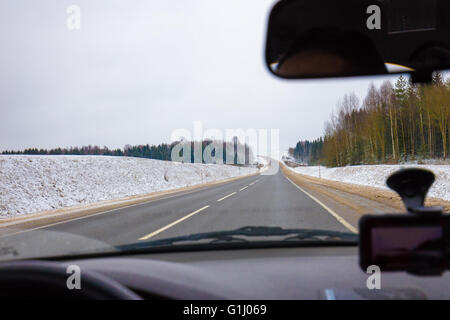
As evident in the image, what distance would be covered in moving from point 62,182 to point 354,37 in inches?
957

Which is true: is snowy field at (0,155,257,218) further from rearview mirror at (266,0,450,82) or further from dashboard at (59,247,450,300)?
rearview mirror at (266,0,450,82)

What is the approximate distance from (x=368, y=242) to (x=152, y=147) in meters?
105

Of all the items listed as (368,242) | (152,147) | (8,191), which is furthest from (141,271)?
(152,147)

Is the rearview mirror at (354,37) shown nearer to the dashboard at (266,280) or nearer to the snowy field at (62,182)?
the dashboard at (266,280)

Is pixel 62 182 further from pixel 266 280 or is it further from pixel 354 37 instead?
pixel 354 37

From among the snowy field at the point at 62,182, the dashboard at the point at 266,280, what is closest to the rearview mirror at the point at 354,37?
the dashboard at the point at 266,280

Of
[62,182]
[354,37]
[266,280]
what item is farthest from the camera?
[62,182]

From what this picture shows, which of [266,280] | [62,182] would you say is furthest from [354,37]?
[62,182]

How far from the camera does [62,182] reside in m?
22.1

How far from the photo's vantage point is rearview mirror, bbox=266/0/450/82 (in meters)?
1.42

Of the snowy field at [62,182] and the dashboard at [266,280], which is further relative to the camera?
the snowy field at [62,182]

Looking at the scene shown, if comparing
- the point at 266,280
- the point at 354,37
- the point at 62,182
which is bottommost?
the point at 62,182

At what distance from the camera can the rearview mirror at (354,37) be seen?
4.66 ft

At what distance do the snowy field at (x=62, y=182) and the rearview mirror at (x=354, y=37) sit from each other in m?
15.5
